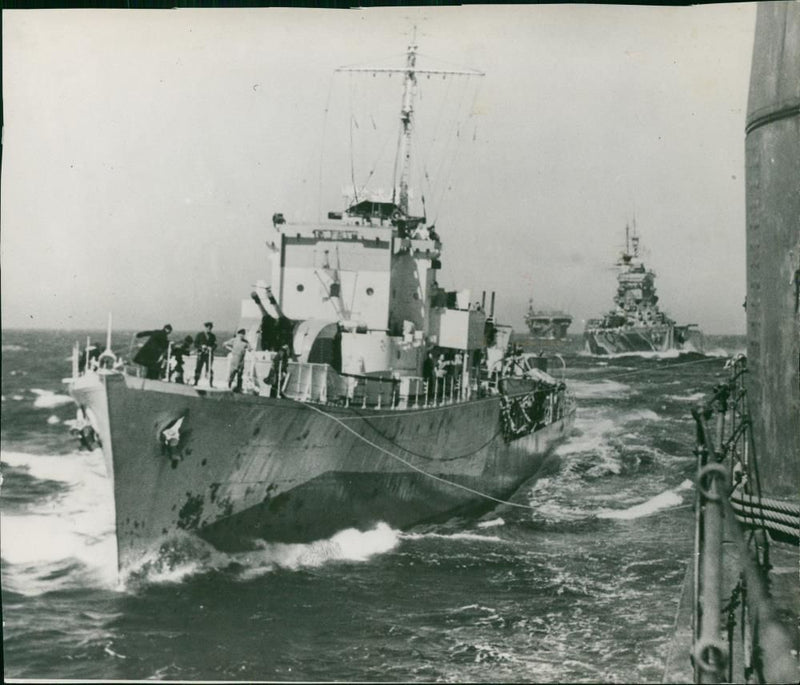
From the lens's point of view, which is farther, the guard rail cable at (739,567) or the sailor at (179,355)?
the sailor at (179,355)

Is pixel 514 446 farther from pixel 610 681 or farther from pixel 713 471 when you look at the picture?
pixel 713 471

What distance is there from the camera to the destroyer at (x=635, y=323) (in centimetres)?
670

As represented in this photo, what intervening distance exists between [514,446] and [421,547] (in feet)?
12.8

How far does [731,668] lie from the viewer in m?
3.71

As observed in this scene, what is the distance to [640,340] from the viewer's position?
34.7 feet

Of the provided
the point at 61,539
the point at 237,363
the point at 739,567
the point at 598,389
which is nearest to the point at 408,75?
the point at 237,363

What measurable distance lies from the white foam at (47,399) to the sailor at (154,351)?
8.74 m

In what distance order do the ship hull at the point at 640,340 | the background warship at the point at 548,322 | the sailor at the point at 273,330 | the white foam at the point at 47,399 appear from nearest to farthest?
the ship hull at the point at 640,340 < the background warship at the point at 548,322 < the sailor at the point at 273,330 < the white foam at the point at 47,399

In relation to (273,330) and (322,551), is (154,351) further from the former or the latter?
(322,551)

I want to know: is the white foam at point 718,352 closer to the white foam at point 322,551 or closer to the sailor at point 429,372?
the sailor at point 429,372

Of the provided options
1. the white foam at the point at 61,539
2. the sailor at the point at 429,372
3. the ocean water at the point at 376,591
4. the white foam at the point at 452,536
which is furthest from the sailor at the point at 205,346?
the sailor at the point at 429,372

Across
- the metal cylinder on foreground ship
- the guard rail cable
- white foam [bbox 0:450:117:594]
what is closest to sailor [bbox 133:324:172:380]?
white foam [bbox 0:450:117:594]

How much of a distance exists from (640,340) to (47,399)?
1259 centimetres

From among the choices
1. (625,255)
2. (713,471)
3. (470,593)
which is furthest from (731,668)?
(625,255)
